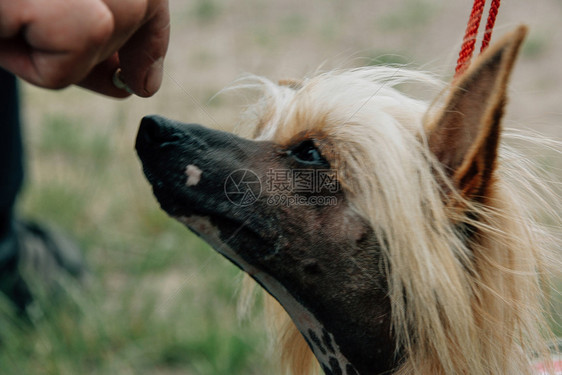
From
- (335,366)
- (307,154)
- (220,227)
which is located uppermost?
(307,154)

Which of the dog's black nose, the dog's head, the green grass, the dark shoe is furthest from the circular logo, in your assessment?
the dark shoe

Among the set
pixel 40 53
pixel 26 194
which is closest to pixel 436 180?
pixel 40 53

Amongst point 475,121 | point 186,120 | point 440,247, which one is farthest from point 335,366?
point 186,120

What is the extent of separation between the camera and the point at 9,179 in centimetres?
237

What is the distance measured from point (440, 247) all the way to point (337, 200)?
0.19 meters

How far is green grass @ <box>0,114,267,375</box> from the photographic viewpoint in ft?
7.23

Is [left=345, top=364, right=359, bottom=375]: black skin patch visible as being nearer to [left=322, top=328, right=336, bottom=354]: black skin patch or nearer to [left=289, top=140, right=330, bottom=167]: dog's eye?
[left=322, top=328, right=336, bottom=354]: black skin patch

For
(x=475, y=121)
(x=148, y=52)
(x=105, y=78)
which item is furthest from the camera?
(x=105, y=78)

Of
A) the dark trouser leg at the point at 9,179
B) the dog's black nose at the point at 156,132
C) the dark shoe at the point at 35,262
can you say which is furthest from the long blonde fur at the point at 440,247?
the dark shoe at the point at 35,262

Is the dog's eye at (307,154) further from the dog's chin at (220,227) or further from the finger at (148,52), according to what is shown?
the finger at (148,52)

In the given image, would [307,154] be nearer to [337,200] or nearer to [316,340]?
[337,200]

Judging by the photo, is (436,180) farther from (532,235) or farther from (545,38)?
(545,38)

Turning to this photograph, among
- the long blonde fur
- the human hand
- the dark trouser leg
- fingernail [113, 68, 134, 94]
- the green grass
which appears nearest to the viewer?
the human hand

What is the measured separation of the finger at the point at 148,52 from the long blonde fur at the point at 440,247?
0.32m
